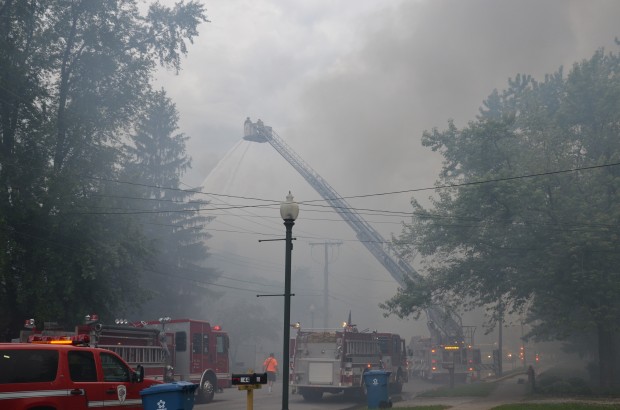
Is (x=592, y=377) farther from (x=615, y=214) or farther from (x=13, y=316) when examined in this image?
(x=13, y=316)

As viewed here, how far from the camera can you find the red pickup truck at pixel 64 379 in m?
11.2

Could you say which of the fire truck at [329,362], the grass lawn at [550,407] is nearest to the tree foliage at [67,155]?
the fire truck at [329,362]

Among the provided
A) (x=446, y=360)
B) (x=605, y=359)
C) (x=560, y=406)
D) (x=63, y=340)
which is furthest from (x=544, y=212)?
(x=63, y=340)

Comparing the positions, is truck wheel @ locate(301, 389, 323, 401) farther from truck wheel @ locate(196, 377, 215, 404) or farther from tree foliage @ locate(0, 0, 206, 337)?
tree foliage @ locate(0, 0, 206, 337)

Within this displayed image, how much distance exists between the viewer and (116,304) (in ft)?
99.1

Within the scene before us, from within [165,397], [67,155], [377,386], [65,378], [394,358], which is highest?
[67,155]

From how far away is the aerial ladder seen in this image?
42906mm

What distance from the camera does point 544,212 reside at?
26.4 m

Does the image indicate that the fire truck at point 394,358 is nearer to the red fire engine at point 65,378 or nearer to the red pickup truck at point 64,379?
the red fire engine at point 65,378

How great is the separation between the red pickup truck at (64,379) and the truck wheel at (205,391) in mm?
11865

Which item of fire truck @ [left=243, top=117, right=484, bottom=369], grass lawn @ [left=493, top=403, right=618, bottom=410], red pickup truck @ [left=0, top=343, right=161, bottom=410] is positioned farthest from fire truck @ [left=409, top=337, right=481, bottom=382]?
red pickup truck @ [left=0, top=343, right=161, bottom=410]

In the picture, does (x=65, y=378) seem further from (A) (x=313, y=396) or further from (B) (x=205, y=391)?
(A) (x=313, y=396)

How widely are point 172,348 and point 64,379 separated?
12206 millimetres

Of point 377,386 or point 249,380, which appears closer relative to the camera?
point 249,380
